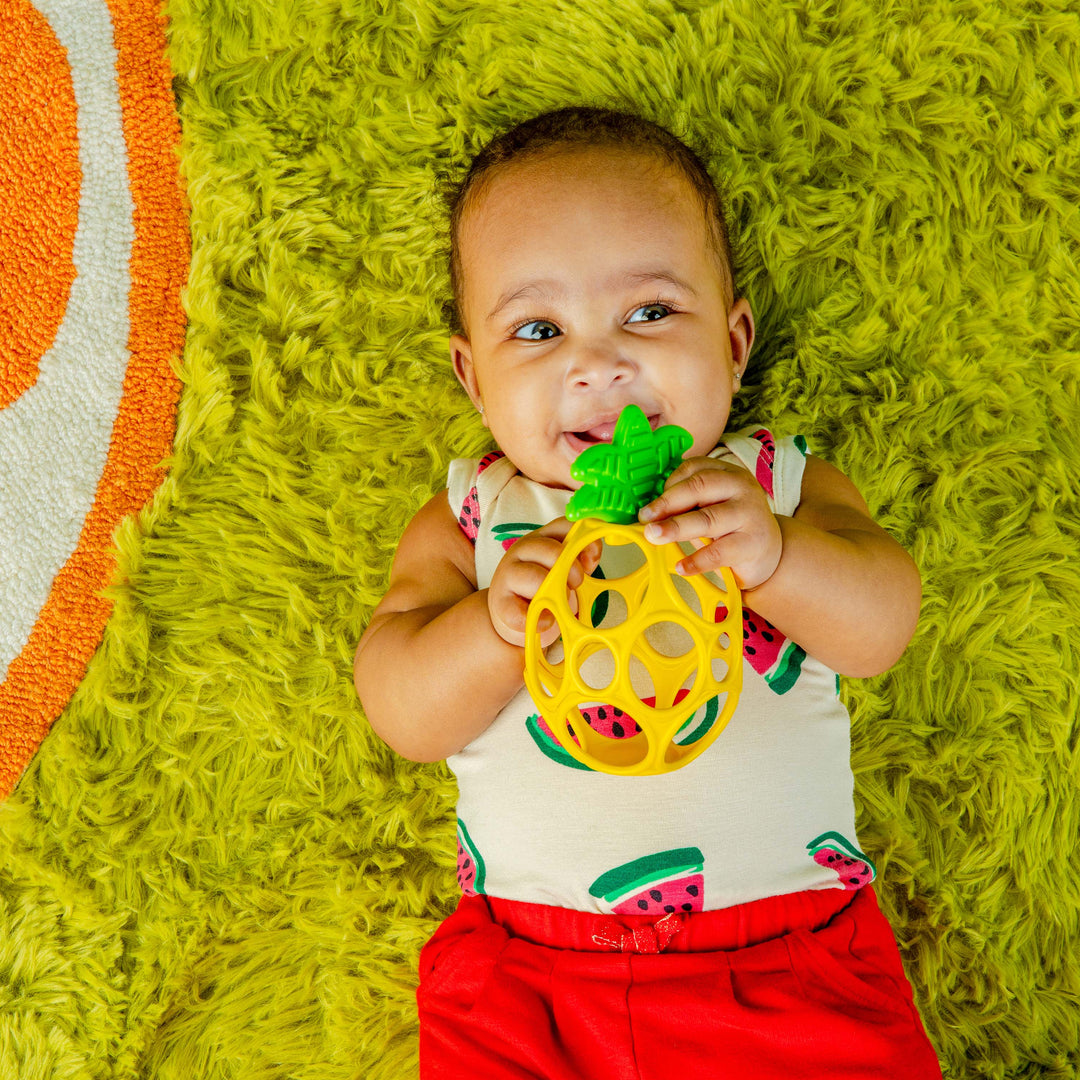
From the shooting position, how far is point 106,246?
4.83 ft

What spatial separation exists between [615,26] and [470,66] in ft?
0.68

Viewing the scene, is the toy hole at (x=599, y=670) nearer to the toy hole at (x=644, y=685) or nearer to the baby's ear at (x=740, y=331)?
the toy hole at (x=644, y=685)

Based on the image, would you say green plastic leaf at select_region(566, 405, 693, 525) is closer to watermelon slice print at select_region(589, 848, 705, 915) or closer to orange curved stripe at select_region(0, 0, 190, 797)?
watermelon slice print at select_region(589, 848, 705, 915)

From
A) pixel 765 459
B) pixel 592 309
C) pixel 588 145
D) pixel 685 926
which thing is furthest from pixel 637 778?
pixel 588 145

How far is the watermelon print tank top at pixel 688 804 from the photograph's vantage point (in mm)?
1137

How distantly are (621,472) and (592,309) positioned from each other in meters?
0.27

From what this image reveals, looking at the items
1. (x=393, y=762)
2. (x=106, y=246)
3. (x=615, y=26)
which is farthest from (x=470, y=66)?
(x=393, y=762)

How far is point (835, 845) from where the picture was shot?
118cm

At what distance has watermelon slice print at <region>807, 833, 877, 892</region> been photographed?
1.17 metres

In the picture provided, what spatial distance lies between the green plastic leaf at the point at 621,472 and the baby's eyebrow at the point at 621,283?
0.81 feet

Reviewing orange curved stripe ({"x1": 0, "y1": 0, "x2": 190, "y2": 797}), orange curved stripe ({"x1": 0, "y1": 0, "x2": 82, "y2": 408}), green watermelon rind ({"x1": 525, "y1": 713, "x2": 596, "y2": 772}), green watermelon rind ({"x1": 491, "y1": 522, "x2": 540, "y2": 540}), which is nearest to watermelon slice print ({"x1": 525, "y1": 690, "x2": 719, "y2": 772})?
green watermelon rind ({"x1": 525, "y1": 713, "x2": 596, "y2": 772})

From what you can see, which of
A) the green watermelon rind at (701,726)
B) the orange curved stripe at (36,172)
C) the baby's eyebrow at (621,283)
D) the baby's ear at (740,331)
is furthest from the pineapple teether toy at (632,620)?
the orange curved stripe at (36,172)

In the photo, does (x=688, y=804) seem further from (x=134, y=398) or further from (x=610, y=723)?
(x=134, y=398)

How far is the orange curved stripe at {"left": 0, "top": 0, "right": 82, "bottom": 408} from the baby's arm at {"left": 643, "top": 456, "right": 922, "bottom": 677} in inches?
39.1
